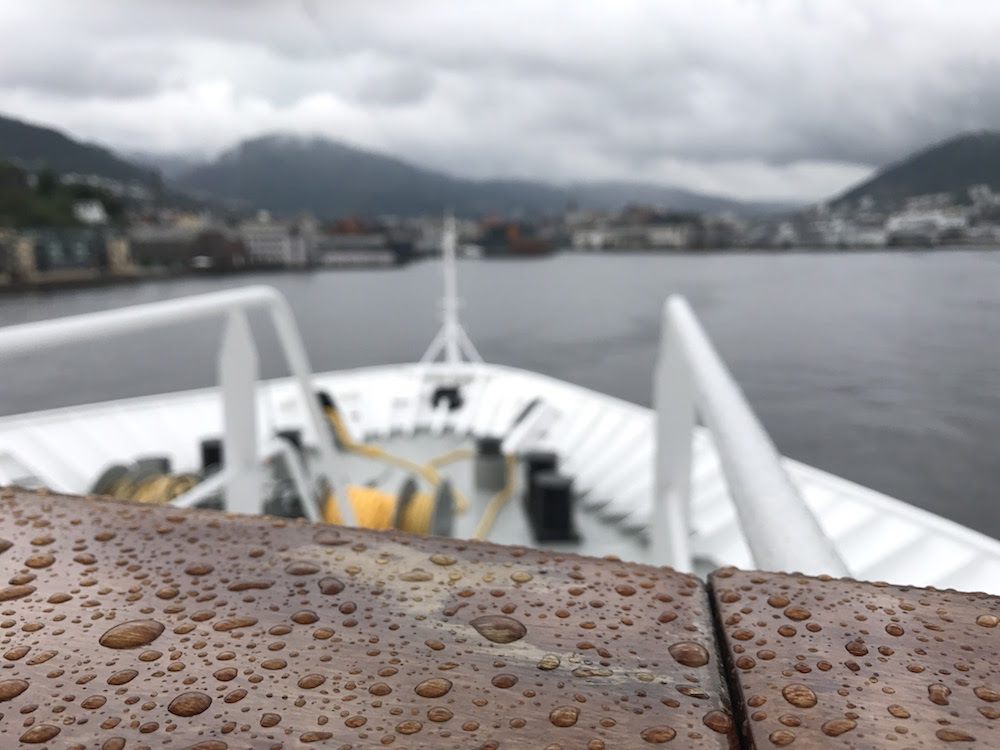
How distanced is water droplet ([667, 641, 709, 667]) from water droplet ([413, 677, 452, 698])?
0.18m

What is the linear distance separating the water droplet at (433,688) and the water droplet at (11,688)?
0.89 feet

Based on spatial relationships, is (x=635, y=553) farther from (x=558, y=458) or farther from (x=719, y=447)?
(x=719, y=447)

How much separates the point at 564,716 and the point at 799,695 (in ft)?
0.54

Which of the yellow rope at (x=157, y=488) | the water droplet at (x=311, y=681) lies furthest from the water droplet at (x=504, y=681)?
the yellow rope at (x=157, y=488)

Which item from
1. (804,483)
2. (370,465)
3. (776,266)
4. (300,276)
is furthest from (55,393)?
(776,266)

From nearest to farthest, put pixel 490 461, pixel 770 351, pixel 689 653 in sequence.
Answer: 1. pixel 689 653
2. pixel 490 461
3. pixel 770 351

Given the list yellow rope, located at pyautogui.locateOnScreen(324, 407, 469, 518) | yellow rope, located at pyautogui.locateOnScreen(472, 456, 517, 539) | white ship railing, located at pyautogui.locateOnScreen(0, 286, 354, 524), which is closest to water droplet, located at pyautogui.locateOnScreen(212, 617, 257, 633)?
white ship railing, located at pyautogui.locateOnScreen(0, 286, 354, 524)

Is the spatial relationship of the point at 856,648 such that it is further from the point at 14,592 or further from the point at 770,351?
the point at 770,351

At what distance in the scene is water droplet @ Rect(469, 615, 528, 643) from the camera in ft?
1.93

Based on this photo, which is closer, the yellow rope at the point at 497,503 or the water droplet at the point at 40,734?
the water droplet at the point at 40,734

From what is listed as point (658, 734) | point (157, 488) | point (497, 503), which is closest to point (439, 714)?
point (658, 734)

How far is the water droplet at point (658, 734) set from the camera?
0.47 m

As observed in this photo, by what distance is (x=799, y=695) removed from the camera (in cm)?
50

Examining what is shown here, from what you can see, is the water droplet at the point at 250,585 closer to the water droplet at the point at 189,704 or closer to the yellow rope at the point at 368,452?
the water droplet at the point at 189,704
